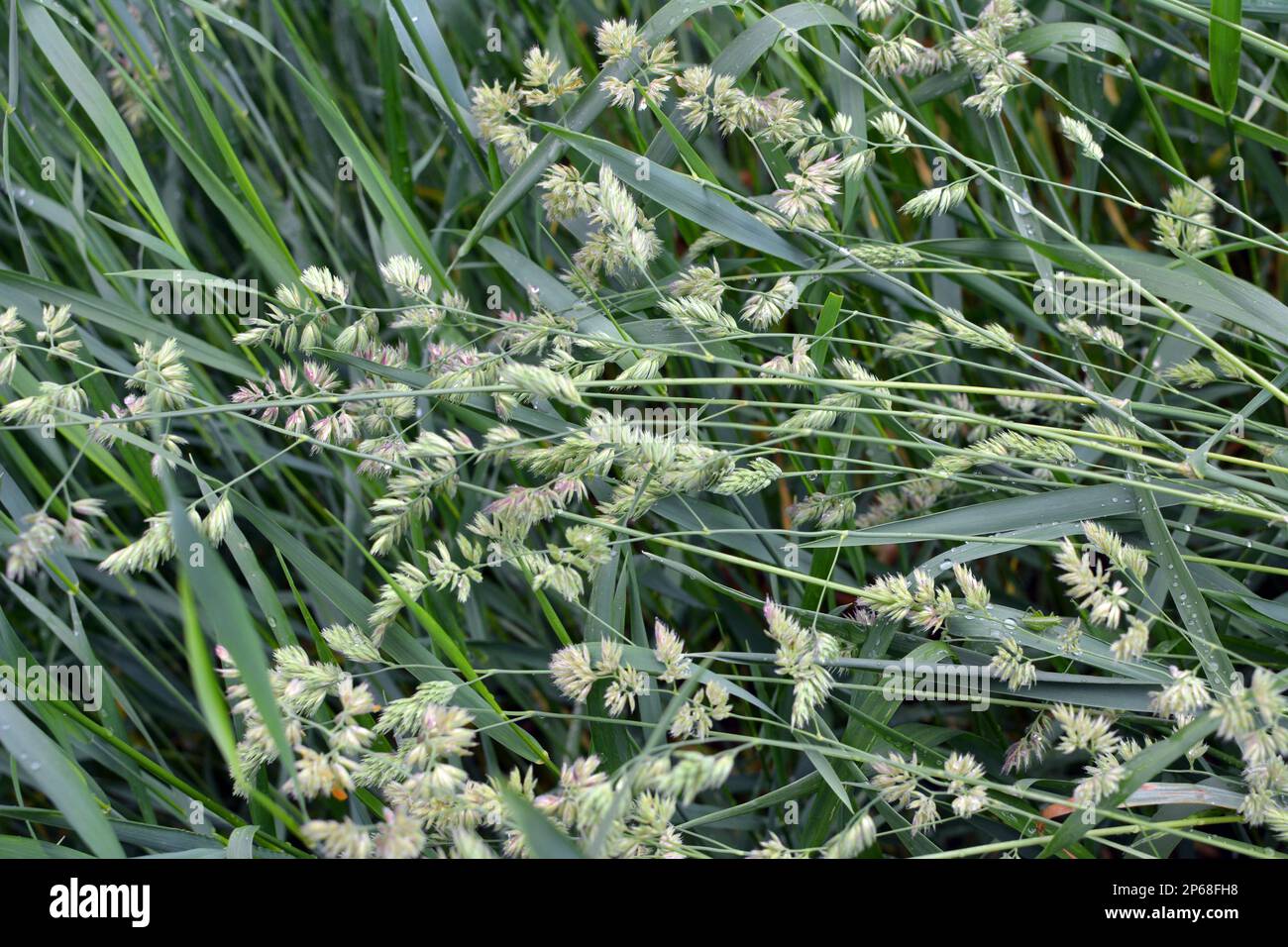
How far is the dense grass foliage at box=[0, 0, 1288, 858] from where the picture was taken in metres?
0.67

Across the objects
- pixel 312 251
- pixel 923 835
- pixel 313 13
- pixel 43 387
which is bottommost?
pixel 923 835

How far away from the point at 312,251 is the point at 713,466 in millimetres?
797

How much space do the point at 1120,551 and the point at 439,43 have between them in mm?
801

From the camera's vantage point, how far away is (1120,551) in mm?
698

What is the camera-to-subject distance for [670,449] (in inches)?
25.3

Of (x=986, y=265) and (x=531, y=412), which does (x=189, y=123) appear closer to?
(x=531, y=412)

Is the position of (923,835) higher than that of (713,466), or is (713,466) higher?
(713,466)

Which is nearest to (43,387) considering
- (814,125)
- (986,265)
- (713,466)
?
(713,466)

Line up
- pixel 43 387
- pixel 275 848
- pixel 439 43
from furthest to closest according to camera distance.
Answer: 1. pixel 439 43
2. pixel 275 848
3. pixel 43 387

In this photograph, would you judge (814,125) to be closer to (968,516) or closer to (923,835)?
(968,516)

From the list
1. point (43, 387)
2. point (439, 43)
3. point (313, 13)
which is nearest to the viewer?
point (43, 387)

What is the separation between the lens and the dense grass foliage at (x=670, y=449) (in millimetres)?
674

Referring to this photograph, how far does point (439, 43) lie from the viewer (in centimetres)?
93

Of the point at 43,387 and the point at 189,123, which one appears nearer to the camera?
the point at 43,387
